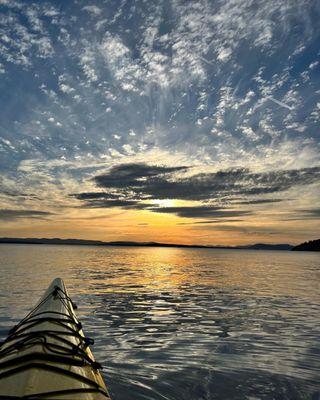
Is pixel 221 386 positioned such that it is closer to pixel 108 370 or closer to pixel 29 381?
pixel 108 370

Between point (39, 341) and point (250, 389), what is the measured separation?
200 inches

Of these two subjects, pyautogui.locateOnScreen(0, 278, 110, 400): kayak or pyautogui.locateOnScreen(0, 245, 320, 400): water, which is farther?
pyautogui.locateOnScreen(0, 245, 320, 400): water

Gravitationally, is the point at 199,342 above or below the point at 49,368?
below

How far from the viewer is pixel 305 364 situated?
997 centimetres

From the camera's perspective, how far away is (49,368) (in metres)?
5.50

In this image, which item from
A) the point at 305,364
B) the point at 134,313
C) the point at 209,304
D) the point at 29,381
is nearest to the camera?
the point at 29,381

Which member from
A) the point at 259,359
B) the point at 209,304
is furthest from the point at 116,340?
the point at 209,304

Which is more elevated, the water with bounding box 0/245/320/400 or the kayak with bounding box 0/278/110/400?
the kayak with bounding box 0/278/110/400

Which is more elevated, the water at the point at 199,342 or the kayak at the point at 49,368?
the kayak at the point at 49,368

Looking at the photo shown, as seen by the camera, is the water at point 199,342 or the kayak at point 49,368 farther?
the water at point 199,342

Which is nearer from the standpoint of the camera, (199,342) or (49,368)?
(49,368)

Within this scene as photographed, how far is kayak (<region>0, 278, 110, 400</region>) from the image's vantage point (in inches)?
189

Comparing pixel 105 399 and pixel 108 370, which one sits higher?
pixel 105 399

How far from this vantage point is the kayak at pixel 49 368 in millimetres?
4812
